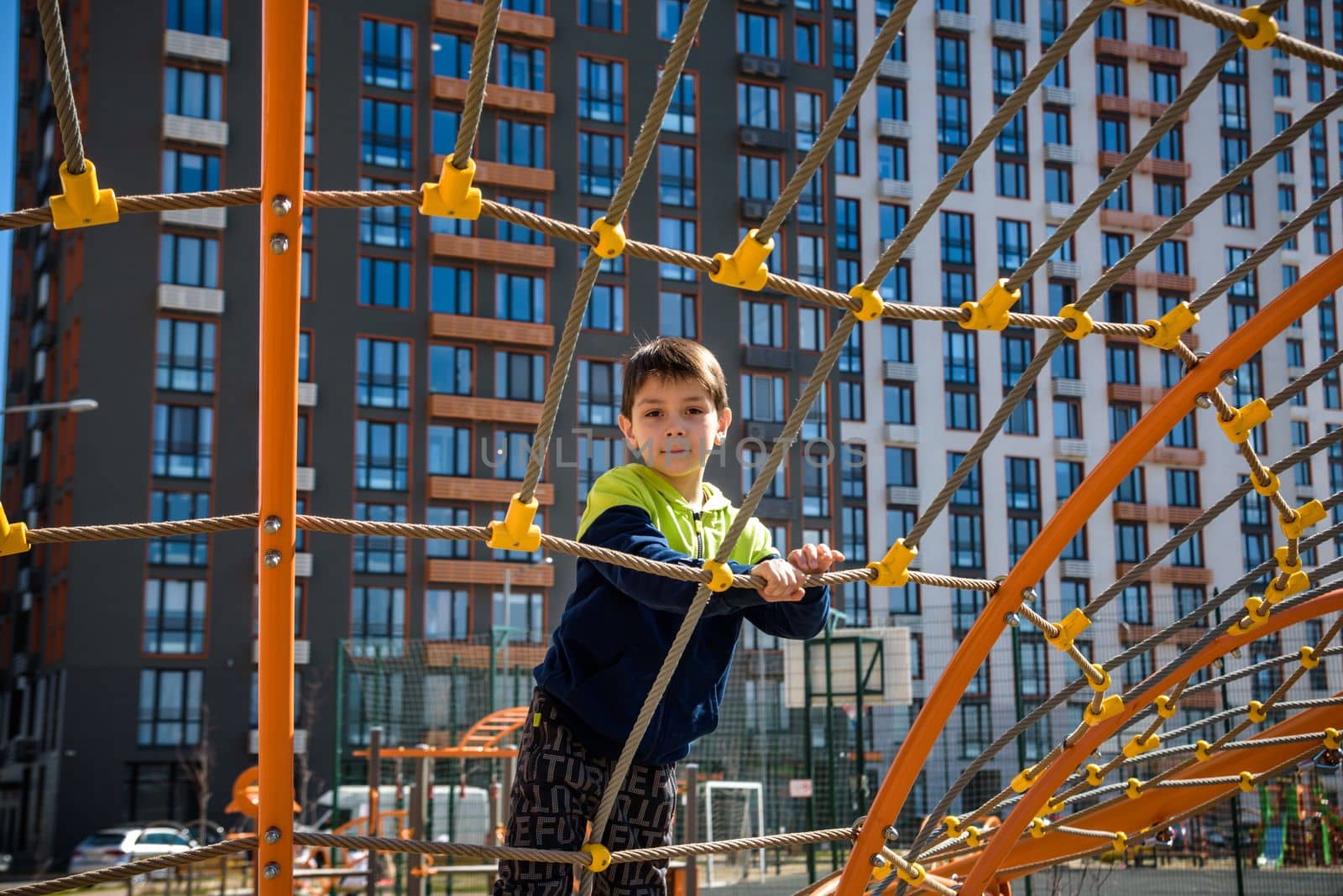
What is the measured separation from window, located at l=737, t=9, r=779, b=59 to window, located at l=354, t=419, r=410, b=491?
1049 centimetres

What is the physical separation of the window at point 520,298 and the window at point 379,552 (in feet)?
13.8

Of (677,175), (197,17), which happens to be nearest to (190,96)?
(197,17)

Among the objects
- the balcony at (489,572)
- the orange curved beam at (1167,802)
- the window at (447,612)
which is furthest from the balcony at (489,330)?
the orange curved beam at (1167,802)

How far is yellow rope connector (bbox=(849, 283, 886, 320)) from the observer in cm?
168

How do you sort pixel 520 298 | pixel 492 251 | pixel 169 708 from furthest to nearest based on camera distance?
1. pixel 520 298
2. pixel 492 251
3. pixel 169 708

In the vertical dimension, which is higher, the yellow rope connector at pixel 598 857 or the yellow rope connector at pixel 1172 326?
the yellow rope connector at pixel 1172 326

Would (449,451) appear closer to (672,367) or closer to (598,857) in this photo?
(672,367)

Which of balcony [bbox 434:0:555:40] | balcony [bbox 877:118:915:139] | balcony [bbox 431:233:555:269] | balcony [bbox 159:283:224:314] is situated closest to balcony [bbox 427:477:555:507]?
balcony [bbox 431:233:555:269]

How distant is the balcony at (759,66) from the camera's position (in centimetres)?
2689

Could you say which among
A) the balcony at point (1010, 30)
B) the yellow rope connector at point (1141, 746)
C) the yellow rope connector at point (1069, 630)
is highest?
the balcony at point (1010, 30)

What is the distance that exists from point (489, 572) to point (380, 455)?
9.17 ft

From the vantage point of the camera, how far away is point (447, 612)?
23.7 m

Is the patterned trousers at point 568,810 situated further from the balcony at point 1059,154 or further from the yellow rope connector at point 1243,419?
the balcony at point 1059,154

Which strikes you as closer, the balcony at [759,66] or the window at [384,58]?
the window at [384,58]
